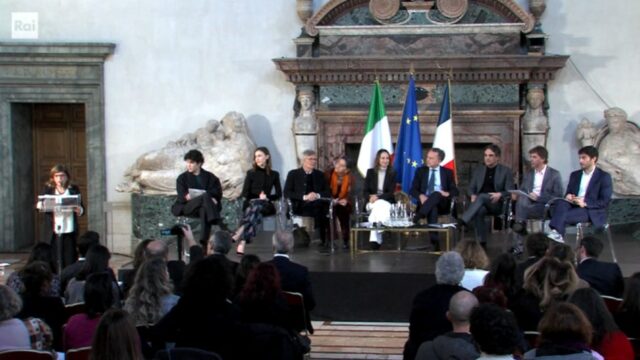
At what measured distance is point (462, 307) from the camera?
3719 millimetres

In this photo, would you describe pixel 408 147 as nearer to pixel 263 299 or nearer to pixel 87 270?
pixel 87 270

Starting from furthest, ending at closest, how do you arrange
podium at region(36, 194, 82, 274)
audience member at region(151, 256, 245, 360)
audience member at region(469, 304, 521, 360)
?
podium at region(36, 194, 82, 274) < audience member at region(151, 256, 245, 360) < audience member at region(469, 304, 521, 360)

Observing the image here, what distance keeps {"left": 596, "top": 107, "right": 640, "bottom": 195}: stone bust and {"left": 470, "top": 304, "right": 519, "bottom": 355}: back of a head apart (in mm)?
6887

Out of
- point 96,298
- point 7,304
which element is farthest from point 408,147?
point 7,304

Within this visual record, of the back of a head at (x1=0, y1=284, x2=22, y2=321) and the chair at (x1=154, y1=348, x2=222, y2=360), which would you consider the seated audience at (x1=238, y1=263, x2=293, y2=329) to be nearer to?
the chair at (x1=154, y1=348, x2=222, y2=360)

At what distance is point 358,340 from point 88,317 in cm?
274

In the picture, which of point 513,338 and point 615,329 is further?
point 615,329

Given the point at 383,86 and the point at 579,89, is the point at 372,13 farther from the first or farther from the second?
the point at 579,89

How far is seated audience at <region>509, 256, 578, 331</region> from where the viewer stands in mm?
4438

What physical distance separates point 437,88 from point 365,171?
146 cm

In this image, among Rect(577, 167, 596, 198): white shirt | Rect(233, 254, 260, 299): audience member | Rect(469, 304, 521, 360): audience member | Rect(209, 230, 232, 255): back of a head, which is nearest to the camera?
Rect(469, 304, 521, 360): audience member

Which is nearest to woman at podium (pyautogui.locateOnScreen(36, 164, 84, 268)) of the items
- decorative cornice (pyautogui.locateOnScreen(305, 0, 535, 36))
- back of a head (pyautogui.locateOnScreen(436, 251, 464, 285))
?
decorative cornice (pyautogui.locateOnScreen(305, 0, 535, 36))

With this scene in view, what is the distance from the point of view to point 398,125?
34.1 ft

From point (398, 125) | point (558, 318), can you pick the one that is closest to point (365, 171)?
point (398, 125)
